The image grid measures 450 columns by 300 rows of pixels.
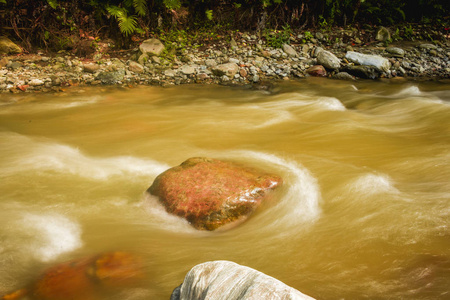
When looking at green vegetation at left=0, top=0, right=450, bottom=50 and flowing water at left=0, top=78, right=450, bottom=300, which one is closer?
flowing water at left=0, top=78, right=450, bottom=300

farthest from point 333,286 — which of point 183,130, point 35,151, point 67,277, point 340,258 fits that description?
point 35,151

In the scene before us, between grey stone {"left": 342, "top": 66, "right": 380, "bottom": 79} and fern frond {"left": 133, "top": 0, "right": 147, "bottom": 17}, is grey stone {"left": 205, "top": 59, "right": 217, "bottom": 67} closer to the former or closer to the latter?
fern frond {"left": 133, "top": 0, "right": 147, "bottom": 17}

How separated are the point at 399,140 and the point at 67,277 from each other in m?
5.11

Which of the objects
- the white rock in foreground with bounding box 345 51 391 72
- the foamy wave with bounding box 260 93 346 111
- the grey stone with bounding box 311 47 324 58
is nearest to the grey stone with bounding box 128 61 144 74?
the foamy wave with bounding box 260 93 346 111

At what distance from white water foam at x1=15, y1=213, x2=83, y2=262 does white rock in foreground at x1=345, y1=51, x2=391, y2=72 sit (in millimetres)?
9443

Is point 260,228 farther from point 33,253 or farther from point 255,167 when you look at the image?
point 33,253

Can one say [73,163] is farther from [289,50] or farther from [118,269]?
[289,50]

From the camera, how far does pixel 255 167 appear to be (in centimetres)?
431

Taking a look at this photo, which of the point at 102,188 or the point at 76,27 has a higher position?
the point at 76,27

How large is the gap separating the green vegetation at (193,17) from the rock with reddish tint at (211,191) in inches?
294

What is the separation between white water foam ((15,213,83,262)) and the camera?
2.89 m

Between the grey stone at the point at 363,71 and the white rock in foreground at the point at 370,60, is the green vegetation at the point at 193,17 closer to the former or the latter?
the white rock in foreground at the point at 370,60

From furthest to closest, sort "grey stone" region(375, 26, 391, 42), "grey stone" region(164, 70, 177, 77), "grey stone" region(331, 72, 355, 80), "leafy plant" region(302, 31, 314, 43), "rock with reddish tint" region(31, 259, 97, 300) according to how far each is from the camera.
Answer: "grey stone" region(375, 26, 391, 42)
"leafy plant" region(302, 31, 314, 43)
"grey stone" region(331, 72, 355, 80)
"grey stone" region(164, 70, 177, 77)
"rock with reddish tint" region(31, 259, 97, 300)

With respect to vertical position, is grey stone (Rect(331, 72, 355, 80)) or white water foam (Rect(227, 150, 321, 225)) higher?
grey stone (Rect(331, 72, 355, 80))
